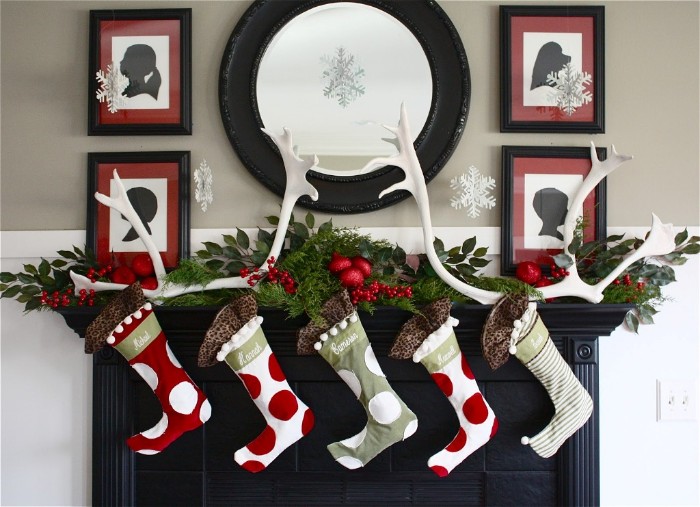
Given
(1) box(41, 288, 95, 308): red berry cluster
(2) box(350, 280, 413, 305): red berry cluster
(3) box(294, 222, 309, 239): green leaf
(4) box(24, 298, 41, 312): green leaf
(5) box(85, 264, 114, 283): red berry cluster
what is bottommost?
(4) box(24, 298, 41, 312): green leaf

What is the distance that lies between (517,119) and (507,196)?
224 mm

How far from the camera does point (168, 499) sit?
158 centimetres

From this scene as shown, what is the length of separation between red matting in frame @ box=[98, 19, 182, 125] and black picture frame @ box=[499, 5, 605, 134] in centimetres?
94

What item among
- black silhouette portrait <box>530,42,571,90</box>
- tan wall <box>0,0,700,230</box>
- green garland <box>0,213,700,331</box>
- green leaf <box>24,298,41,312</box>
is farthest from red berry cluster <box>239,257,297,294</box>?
black silhouette portrait <box>530,42,571,90</box>

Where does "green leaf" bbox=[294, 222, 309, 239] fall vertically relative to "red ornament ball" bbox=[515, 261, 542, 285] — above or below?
above

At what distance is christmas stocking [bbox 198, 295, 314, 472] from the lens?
141 centimetres

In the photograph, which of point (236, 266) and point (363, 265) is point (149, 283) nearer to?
point (236, 266)

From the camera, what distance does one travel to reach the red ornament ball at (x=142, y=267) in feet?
5.01

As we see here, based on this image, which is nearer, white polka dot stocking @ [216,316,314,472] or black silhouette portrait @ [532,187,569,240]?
white polka dot stocking @ [216,316,314,472]

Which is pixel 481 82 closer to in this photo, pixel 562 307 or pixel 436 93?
pixel 436 93

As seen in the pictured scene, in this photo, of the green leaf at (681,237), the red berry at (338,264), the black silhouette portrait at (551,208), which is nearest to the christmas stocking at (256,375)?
the red berry at (338,264)

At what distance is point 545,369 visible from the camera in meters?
1.45

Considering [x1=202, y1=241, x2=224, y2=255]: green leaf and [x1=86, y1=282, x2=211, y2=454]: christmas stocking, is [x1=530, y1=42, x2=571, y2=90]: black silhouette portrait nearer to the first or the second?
[x1=202, y1=241, x2=224, y2=255]: green leaf

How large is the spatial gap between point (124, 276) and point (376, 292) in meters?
0.70
